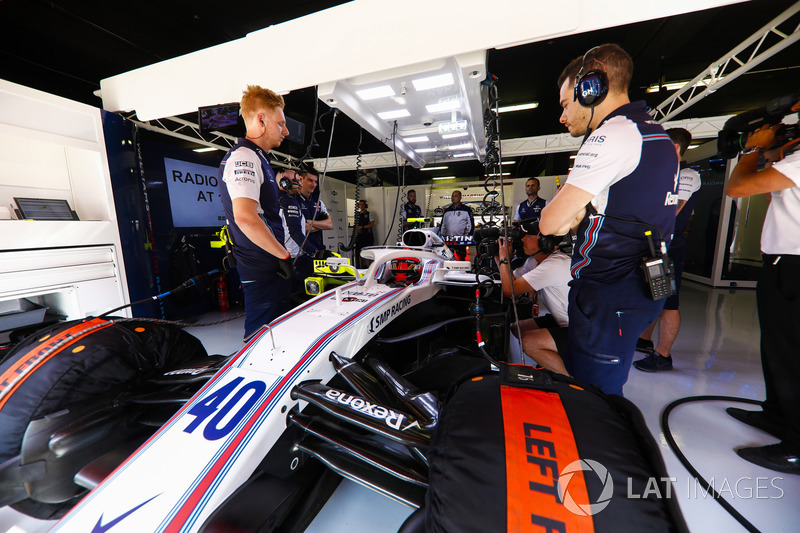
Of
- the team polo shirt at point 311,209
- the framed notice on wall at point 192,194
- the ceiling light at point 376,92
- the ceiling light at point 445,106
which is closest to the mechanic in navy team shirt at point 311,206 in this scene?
the team polo shirt at point 311,209

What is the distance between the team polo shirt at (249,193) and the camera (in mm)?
1579

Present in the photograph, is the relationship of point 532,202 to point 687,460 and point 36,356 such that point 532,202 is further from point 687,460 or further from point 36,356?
point 36,356

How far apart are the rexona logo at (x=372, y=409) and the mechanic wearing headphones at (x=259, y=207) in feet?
3.19

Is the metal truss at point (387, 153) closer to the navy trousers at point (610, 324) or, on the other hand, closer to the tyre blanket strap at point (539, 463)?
the navy trousers at point (610, 324)

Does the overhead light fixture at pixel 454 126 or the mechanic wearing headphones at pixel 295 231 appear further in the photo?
the mechanic wearing headphones at pixel 295 231

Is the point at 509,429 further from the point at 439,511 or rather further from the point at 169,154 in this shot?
the point at 169,154

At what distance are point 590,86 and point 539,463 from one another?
53.3 inches

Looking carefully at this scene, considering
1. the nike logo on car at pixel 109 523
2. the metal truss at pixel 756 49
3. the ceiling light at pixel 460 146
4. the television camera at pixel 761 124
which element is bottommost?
the nike logo on car at pixel 109 523

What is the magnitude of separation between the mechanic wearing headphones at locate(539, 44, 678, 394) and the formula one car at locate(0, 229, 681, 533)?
50cm

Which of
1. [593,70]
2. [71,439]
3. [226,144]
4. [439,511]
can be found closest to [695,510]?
[439,511]

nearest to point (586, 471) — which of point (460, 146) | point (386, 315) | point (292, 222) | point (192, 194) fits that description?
point (386, 315)

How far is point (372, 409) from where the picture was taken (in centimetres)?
92

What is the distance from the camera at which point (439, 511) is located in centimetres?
57

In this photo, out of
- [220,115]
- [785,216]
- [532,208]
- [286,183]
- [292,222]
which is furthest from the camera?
[532,208]
